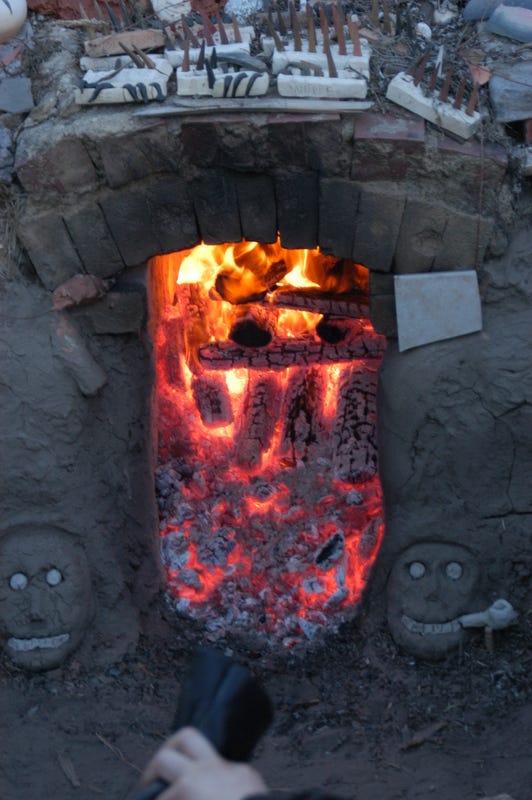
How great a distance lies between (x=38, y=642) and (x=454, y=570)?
66.0 inches

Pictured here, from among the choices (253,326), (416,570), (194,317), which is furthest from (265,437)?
(416,570)

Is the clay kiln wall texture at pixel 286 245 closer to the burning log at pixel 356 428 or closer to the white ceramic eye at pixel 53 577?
the white ceramic eye at pixel 53 577

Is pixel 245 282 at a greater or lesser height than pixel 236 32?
lesser

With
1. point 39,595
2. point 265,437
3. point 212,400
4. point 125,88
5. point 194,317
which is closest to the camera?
point 125,88

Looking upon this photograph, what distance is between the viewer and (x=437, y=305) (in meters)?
3.99

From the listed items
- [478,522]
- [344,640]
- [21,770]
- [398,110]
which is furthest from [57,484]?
[398,110]

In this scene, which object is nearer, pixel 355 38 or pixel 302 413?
pixel 355 38

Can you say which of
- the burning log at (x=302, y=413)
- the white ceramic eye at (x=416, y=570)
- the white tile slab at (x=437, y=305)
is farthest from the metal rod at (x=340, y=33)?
the white ceramic eye at (x=416, y=570)

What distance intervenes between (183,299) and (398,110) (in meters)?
1.72

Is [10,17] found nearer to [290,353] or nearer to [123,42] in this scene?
[123,42]

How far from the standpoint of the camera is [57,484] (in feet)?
13.7

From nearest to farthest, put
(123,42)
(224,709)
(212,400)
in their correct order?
(224,709), (123,42), (212,400)

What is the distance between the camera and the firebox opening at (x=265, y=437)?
4605 millimetres

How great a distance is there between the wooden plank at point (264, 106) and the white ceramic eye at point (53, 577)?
5.86 ft
